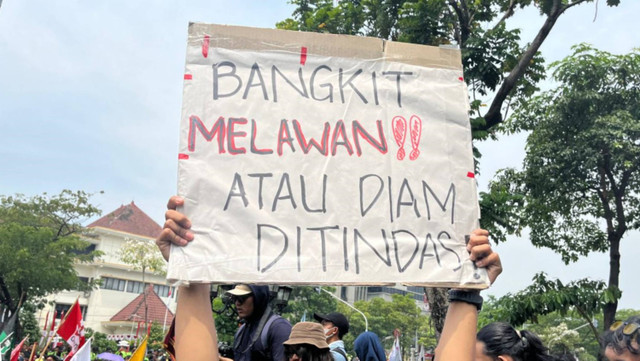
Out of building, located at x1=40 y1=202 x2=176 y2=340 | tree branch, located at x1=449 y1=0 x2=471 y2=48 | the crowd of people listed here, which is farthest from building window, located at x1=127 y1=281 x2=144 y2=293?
the crowd of people

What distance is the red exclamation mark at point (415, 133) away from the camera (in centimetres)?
227

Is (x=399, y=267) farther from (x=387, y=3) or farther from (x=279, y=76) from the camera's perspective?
(x=387, y=3)

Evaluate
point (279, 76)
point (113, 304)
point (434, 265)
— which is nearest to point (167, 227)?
point (279, 76)

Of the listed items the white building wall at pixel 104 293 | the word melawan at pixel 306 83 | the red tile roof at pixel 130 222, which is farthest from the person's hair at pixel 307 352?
the red tile roof at pixel 130 222

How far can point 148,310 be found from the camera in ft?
176

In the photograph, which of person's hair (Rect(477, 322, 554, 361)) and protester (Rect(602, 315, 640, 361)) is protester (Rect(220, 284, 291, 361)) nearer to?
person's hair (Rect(477, 322, 554, 361))

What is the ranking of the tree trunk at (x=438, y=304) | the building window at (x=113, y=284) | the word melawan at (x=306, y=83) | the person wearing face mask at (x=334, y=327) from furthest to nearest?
the building window at (x=113, y=284) → the tree trunk at (x=438, y=304) → the person wearing face mask at (x=334, y=327) → the word melawan at (x=306, y=83)

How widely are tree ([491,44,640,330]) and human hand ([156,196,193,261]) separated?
38.8 feet

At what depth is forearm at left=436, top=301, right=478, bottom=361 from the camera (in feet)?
6.10

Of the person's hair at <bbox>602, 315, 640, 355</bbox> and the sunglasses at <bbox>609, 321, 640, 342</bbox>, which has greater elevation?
the sunglasses at <bbox>609, 321, 640, 342</bbox>

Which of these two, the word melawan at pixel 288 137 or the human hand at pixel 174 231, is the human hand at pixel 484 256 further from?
the human hand at pixel 174 231

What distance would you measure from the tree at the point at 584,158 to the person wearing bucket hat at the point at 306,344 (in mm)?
10959

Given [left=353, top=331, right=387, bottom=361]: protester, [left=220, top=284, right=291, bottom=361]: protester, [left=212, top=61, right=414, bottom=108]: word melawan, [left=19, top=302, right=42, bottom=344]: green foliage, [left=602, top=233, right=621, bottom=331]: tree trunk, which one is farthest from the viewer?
[left=19, top=302, right=42, bottom=344]: green foliage

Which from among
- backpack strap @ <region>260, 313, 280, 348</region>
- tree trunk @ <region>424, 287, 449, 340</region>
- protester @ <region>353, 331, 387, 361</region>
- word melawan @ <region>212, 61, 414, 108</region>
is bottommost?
protester @ <region>353, 331, 387, 361</region>
